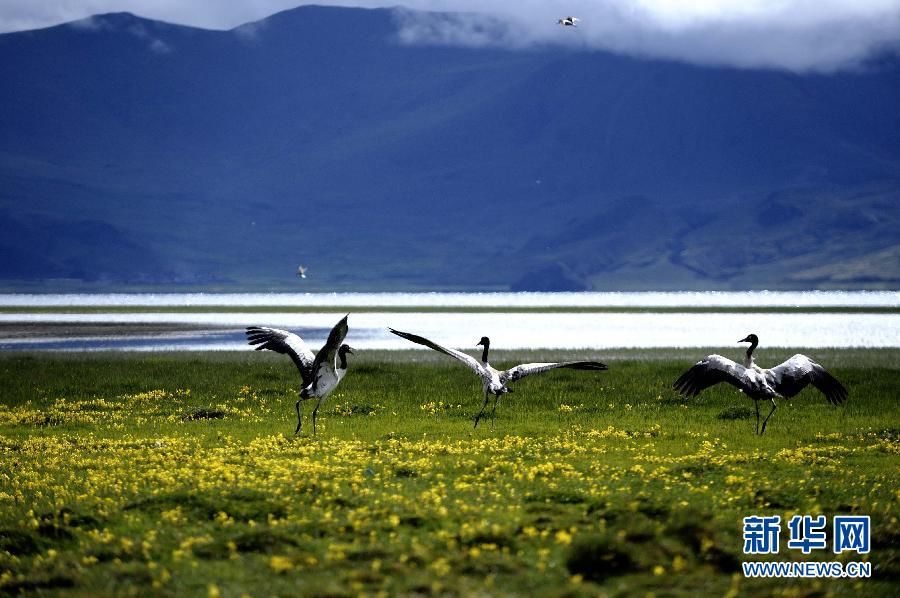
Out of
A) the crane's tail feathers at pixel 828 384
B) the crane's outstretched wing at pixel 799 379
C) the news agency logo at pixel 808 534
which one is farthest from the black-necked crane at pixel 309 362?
the news agency logo at pixel 808 534

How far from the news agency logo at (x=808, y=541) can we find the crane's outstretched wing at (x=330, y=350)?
11603 mm

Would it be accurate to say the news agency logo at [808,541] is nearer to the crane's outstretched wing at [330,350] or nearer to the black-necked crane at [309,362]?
the crane's outstretched wing at [330,350]

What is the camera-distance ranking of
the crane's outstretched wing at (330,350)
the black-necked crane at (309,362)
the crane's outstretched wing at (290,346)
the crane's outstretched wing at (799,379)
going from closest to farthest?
the crane's outstretched wing at (330,350)
the black-necked crane at (309,362)
the crane's outstretched wing at (290,346)
the crane's outstretched wing at (799,379)

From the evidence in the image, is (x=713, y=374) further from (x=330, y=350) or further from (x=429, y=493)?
(x=429, y=493)

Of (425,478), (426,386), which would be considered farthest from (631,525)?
(426,386)

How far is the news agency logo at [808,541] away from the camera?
17.0 meters

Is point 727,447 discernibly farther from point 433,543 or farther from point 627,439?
point 433,543

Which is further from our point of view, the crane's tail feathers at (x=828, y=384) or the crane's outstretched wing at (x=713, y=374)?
the crane's tail feathers at (x=828, y=384)

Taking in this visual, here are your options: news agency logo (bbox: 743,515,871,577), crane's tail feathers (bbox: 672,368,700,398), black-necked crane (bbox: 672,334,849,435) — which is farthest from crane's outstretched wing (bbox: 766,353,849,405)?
news agency logo (bbox: 743,515,871,577)

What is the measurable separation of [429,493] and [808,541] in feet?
21.9

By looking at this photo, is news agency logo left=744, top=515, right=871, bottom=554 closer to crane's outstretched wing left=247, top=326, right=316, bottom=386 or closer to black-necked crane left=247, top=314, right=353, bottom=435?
black-necked crane left=247, top=314, right=353, bottom=435

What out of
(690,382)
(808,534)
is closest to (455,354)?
(690,382)

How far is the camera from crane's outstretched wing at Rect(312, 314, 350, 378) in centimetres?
2778

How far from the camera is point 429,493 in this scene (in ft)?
70.4
